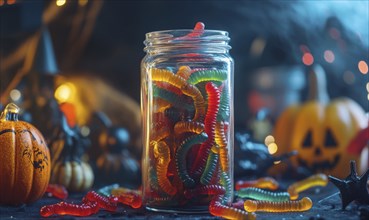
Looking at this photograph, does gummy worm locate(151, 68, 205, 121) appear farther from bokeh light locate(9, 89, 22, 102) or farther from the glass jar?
bokeh light locate(9, 89, 22, 102)

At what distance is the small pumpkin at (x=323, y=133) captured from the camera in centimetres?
171

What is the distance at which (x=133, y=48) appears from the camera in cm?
208

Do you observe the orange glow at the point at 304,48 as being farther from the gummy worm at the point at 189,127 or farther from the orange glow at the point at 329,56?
the gummy worm at the point at 189,127

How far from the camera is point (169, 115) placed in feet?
3.51

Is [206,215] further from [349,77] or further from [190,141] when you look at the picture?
[349,77]

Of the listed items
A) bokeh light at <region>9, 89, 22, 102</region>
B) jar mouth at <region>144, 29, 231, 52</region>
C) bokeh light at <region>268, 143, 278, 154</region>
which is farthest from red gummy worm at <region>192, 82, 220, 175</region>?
bokeh light at <region>9, 89, 22, 102</region>

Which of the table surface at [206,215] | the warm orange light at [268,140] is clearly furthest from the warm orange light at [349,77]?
→ the table surface at [206,215]

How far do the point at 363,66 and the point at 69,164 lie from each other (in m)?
0.99

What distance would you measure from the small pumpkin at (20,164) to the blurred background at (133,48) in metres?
0.57

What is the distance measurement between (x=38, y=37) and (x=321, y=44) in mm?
923

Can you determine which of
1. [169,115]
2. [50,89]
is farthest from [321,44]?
[169,115]

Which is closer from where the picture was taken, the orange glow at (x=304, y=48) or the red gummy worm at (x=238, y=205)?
the red gummy worm at (x=238, y=205)

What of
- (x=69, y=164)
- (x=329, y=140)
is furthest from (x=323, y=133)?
(x=69, y=164)

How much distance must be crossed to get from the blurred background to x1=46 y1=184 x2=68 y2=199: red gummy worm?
0.42 metres
